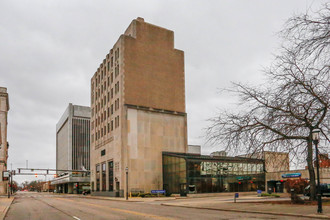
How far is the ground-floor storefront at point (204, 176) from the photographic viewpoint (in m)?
56.3

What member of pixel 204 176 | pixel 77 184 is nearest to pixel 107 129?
pixel 204 176

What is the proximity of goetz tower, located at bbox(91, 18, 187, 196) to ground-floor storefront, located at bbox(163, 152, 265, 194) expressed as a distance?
13.1 ft

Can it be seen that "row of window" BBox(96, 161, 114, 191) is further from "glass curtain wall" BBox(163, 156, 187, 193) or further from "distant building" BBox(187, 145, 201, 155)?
"distant building" BBox(187, 145, 201, 155)

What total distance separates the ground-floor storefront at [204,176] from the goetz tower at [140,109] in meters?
3.98

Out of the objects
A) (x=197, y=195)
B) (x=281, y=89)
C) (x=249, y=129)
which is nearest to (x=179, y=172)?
(x=197, y=195)

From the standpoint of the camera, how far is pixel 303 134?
971 inches

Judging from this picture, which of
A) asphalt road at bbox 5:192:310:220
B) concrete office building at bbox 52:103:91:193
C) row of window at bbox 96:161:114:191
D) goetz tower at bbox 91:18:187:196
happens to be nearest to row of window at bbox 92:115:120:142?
goetz tower at bbox 91:18:187:196

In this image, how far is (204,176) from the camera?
187ft

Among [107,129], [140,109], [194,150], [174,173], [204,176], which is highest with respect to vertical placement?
[140,109]

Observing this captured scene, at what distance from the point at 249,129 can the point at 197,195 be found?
105 ft

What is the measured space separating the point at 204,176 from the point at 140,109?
57.4 feet

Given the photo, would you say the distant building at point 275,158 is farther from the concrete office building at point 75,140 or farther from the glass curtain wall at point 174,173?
A: the concrete office building at point 75,140

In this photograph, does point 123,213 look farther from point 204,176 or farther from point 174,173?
point 174,173

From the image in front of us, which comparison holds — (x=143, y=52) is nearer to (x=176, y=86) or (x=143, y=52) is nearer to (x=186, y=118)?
(x=176, y=86)
